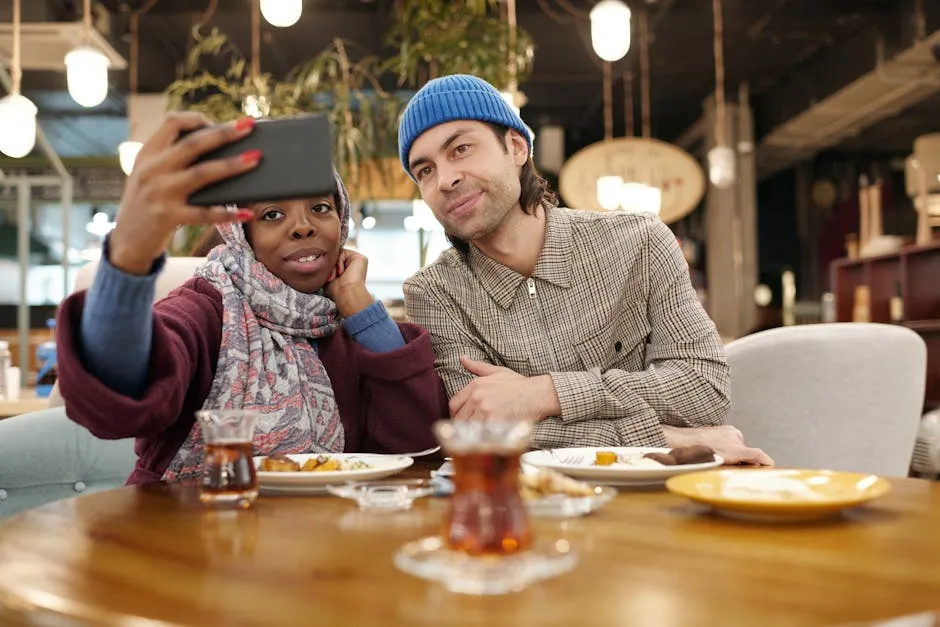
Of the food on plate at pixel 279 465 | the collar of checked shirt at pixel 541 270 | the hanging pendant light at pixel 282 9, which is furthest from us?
the hanging pendant light at pixel 282 9

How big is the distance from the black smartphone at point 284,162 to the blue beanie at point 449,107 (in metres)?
1.08

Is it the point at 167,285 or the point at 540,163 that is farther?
the point at 540,163

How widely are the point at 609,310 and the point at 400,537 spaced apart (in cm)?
122

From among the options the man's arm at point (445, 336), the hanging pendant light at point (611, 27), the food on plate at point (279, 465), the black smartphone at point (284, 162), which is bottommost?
the food on plate at point (279, 465)

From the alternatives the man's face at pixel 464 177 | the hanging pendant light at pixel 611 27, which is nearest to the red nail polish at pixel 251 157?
the man's face at pixel 464 177

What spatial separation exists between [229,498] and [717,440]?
1.05 m

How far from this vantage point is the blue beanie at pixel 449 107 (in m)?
2.23

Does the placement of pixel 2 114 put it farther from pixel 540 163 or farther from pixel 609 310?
pixel 540 163

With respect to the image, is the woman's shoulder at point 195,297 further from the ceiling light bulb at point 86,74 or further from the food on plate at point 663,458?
the ceiling light bulb at point 86,74

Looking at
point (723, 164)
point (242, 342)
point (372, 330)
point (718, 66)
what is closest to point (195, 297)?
point (242, 342)

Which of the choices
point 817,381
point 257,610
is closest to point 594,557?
point 257,610

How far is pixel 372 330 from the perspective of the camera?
1940mm

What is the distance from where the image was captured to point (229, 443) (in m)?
1.24

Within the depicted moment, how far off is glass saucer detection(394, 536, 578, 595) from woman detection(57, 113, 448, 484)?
588 millimetres
